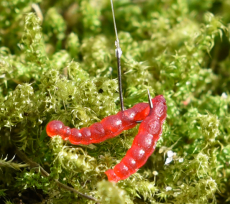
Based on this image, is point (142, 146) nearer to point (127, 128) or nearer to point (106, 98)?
point (127, 128)

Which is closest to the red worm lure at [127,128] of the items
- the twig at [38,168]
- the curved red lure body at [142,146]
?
the curved red lure body at [142,146]

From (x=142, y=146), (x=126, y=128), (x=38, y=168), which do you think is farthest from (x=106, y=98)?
(x=38, y=168)

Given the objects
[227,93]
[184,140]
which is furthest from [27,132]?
[227,93]

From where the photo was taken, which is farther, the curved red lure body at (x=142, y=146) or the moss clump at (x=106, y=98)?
the moss clump at (x=106, y=98)

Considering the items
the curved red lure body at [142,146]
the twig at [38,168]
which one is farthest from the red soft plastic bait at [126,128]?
the twig at [38,168]

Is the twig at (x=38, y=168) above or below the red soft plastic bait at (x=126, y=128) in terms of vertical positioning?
below

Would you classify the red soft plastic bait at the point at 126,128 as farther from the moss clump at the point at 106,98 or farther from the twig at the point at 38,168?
the twig at the point at 38,168

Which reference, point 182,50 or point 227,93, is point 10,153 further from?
point 227,93
